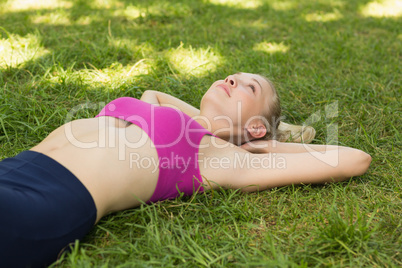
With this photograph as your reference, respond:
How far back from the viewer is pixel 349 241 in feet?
5.79

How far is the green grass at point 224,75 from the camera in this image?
1.80 metres

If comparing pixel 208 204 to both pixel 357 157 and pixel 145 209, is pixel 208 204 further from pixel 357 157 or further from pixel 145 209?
pixel 357 157

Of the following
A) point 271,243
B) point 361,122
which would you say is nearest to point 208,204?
point 271,243

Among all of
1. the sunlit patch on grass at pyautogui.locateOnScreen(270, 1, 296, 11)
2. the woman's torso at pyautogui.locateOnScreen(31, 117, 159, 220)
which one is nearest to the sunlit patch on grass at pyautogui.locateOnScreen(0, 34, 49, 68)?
the woman's torso at pyautogui.locateOnScreen(31, 117, 159, 220)

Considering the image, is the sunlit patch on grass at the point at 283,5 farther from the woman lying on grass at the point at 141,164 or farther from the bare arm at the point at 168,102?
the woman lying on grass at the point at 141,164

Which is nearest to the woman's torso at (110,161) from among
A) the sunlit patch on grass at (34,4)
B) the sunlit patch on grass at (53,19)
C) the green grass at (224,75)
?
the green grass at (224,75)

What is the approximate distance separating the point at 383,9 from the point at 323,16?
3.48 feet

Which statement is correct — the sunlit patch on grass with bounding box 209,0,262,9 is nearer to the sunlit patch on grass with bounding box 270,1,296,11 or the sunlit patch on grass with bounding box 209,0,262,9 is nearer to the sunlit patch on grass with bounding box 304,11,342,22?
the sunlit patch on grass with bounding box 270,1,296,11

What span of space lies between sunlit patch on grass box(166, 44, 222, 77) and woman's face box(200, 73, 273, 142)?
1.12 meters

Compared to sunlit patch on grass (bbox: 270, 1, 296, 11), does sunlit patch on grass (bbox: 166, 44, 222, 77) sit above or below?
below

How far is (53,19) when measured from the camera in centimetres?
448

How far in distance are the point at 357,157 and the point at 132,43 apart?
8.12ft

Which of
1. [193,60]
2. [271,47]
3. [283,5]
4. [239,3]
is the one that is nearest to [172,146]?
[193,60]

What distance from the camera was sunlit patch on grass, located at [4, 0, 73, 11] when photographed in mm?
4851
